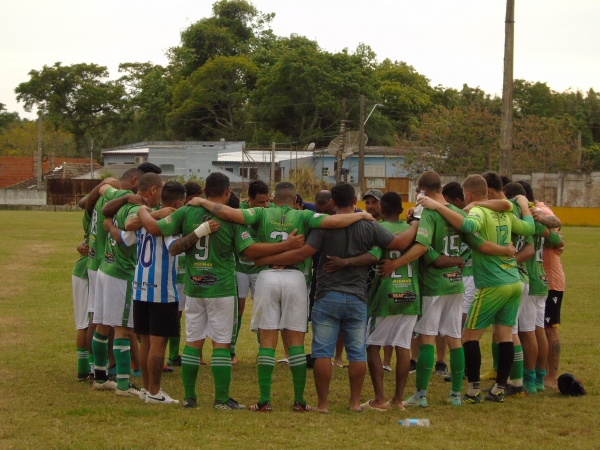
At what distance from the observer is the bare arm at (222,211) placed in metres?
7.39

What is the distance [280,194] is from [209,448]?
8.65 feet

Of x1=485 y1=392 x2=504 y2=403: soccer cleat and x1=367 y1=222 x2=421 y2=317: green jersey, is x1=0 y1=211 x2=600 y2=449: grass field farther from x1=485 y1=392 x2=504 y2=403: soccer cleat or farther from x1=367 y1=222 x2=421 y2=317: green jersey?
x1=367 y1=222 x2=421 y2=317: green jersey

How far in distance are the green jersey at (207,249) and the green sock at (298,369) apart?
2.72 ft

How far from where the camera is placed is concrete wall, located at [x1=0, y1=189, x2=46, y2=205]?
6188 cm

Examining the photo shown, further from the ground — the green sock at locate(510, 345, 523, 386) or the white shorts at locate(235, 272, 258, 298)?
the white shorts at locate(235, 272, 258, 298)

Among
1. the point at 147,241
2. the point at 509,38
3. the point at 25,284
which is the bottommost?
the point at 25,284

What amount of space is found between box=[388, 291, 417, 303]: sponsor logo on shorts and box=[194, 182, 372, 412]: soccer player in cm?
82

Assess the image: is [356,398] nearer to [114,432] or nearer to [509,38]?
[114,432]

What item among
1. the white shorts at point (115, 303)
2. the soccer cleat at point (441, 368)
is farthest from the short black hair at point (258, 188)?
the soccer cleat at point (441, 368)

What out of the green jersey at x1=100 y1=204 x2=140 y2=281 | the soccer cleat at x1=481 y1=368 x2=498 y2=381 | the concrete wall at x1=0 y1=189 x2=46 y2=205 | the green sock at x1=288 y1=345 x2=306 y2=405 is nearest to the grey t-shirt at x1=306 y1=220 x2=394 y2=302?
the green sock at x1=288 y1=345 x2=306 y2=405

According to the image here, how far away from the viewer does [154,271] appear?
7734 mm

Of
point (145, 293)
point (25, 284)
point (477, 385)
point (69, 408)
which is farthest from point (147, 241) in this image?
point (25, 284)

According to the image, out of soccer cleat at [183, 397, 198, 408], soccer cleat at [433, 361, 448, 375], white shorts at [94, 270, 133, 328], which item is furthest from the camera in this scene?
soccer cleat at [433, 361, 448, 375]

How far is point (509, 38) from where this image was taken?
18781 mm
